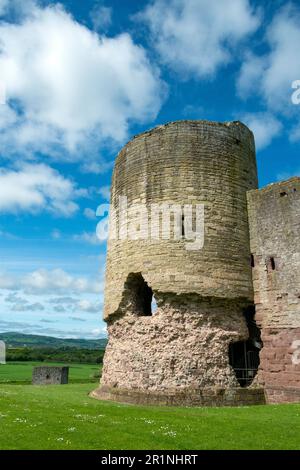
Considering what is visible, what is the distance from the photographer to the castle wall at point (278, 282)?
541 inches

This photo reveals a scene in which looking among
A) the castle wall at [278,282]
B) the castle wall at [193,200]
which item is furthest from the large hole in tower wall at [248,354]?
the castle wall at [193,200]

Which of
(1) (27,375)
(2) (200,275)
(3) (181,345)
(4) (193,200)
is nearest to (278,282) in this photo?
(2) (200,275)

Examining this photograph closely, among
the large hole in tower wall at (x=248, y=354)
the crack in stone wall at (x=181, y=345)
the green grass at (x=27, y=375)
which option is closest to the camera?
the crack in stone wall at (x=181, y=345)

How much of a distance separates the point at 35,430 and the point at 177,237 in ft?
27.3

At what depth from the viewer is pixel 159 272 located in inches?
579

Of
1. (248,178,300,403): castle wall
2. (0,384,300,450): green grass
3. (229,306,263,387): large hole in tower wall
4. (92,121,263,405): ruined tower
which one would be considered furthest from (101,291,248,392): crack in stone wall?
(0,384,300,450): green grass

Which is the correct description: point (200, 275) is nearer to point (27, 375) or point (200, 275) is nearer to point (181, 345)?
point (181, 345)

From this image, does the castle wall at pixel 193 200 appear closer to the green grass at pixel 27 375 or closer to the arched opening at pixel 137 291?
the arched opening at pixel 137 291

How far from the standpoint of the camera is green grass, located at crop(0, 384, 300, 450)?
7664mm

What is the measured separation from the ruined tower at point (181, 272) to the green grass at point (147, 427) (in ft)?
5.28
